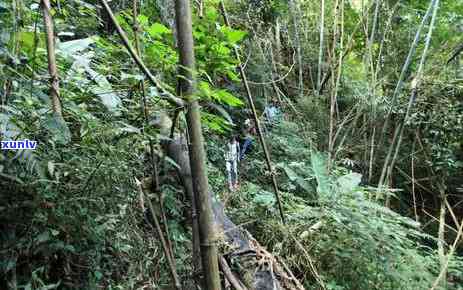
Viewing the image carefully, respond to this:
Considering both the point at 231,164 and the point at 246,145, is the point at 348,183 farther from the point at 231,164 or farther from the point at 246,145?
the point at 246,145

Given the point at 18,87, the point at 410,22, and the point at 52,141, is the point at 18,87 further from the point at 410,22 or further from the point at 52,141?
the point at 410,22

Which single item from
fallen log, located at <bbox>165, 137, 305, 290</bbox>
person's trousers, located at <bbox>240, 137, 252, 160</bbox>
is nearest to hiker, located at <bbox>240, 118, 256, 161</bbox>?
person's trousers, located at <bbox>240, 137, 252, 160</bbox>

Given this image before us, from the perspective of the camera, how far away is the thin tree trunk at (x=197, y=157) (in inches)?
43.9

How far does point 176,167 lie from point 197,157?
343 mm

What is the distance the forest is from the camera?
1.17 metres

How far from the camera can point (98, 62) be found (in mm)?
1643

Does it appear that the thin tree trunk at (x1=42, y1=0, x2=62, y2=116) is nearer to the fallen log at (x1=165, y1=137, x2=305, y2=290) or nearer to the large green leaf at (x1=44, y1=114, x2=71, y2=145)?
the large green leaf at (x1=44, y1=114, x2=71, y2=145)

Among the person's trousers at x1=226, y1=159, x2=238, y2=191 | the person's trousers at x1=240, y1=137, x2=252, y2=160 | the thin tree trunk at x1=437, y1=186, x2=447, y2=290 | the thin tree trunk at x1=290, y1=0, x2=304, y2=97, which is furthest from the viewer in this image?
the thin tree trunk at x1=290, y1=0, x2=304, y2=97

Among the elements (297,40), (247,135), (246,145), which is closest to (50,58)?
(246,145)

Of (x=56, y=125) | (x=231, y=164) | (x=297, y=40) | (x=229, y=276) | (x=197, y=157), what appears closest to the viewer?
(x=56, y=125)

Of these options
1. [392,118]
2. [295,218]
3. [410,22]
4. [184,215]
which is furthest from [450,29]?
[184,215]

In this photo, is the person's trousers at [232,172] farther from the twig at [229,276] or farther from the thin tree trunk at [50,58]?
the thin tree trunk at [50,58]

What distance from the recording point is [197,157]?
1.12 meters

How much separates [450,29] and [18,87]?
503 centimetres
